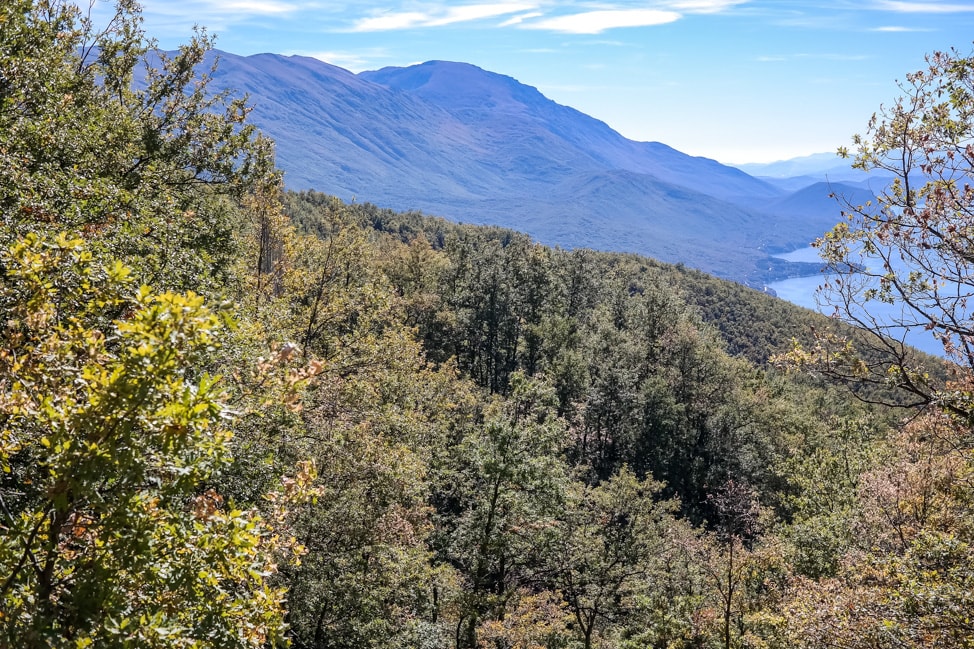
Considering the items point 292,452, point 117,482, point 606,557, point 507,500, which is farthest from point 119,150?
point 606,557

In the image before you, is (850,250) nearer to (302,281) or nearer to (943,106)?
(943,106)

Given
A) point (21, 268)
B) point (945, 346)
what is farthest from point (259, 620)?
point (945, 346)

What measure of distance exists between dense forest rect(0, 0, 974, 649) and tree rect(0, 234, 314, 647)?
0.03 metres

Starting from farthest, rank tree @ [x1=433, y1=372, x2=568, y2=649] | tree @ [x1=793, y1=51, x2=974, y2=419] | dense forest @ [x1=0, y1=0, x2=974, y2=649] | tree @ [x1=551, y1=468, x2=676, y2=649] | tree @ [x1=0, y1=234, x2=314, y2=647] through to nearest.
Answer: tree @ [x1=551, y1=468, x2=676, y2=649]
tree @ [x1=433, y1=372, x2=568, y2=649]
tree @ [x1=793, y1=51, x2=974, y2=419]
dense forest @ [x1=0, y1=0, x2=974, y2=649]
tree @ [x1=0, y1=234, x2=314, y2=647]

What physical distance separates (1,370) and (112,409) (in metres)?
1.40

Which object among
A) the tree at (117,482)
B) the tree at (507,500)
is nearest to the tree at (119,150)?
the tree at (117,482)

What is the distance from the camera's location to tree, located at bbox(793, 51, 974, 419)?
27.8 ft

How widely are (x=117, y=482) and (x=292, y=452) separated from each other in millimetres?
10034

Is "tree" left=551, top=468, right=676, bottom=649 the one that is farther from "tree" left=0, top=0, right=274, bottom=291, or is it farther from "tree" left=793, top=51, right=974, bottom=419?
"tree" left=0, top=0, right=274, bottom=291

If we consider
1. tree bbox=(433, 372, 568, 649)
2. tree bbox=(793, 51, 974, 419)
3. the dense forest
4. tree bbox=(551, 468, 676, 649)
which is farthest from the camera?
tree bbox=(551, 468, 676, 649)

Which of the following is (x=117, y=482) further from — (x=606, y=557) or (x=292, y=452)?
(x=606, y=557)

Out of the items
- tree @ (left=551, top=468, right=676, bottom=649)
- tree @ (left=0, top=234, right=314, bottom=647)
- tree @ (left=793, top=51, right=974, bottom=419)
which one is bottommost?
tree @ (left=551, top=468, right=676, bottom=649)

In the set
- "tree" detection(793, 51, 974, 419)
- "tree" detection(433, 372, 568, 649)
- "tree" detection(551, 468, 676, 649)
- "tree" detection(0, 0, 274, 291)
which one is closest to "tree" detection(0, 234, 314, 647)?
"tree" detection(0, 0, 274, 291)

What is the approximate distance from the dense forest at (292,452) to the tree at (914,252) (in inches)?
2.4
